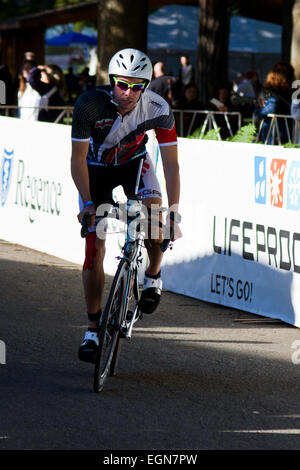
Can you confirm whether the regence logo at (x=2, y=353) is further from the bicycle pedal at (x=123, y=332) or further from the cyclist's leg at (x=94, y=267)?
the bicycle pedal at (x=123, y=332)

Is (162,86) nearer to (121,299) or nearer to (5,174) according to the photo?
(5,174)

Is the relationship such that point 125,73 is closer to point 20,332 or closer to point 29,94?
point 20,332

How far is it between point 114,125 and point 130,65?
0.40m

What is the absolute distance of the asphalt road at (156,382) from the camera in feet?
18.9

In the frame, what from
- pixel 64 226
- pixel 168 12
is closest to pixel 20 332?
pixel 64 226

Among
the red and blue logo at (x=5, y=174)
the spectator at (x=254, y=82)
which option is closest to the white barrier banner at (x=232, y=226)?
the red and blue logo at (x=5, y=174)

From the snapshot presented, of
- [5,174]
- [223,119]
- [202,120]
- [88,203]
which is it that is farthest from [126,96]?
[202,120]

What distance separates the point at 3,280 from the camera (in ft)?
36.3

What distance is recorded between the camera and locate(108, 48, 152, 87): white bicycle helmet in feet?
22.1

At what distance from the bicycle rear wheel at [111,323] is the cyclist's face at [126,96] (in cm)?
95

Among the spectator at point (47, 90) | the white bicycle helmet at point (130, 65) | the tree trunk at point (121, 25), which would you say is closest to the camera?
the white bicycle helmet at point (130, 65)

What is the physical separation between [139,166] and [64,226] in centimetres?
572

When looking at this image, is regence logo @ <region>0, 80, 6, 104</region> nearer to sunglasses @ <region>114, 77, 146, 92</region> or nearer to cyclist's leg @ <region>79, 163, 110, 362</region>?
cyclist's leg @ <region>79, 163, 110, 362</region>

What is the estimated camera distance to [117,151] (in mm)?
7035
